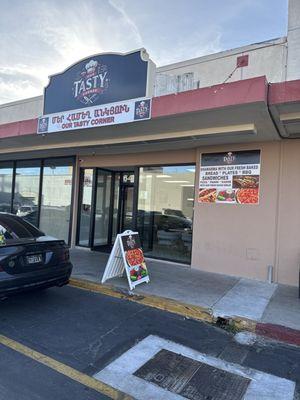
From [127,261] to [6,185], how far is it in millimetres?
8864

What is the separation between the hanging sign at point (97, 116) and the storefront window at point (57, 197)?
11.1 feet

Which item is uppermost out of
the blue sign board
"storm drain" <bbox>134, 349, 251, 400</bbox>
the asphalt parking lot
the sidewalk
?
the blue sign board

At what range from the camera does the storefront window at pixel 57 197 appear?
36.1ft

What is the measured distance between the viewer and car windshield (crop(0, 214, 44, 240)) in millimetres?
5259

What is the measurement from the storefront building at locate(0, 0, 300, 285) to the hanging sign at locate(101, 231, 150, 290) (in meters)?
1.93

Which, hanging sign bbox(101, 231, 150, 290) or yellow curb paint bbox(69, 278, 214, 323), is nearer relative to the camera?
yellow curb paint bbox(69, 278, 214, 323)

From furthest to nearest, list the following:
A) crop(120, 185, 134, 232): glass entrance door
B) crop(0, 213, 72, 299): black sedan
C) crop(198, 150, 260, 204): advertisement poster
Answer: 1. crop(120, 185, 134, 232): glass entrance door
2. crop(198, 150, 260, 204): advertisement poster
3. crop(0, 213, 72, 299): black sedan

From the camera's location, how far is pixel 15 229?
18.0 feet

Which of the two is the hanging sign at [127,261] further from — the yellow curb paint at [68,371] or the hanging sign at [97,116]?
the yellow curb paint at [68,371]

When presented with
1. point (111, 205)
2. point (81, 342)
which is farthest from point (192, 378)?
point (111, 205)

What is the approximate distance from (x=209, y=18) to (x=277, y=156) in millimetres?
3949

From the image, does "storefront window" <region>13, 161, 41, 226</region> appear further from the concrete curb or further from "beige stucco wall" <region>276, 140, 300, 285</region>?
"beige stucco wall" <region>276, 140, 300, 285</region>

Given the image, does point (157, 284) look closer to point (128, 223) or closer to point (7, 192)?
point (128, 223)

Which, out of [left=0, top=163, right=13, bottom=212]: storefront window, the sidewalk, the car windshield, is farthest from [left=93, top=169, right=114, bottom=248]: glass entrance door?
the car windshield
